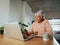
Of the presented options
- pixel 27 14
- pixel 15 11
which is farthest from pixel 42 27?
pixel 27 14

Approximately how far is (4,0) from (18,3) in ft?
3.11

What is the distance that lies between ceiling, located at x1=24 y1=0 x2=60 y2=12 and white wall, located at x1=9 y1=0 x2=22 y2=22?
54cm

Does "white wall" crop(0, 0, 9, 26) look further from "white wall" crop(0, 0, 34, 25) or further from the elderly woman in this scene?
the elderly woman

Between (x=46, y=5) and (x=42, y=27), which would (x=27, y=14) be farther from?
(x=42, y=27)

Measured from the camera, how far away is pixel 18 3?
15.3ft

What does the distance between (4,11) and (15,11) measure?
666mm

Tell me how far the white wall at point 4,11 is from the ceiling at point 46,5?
138 cm

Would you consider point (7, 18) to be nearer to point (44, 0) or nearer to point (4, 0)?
point (4, 0)

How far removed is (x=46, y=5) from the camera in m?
4.91

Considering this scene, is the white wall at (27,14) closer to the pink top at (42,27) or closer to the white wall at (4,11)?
the white wall at (4,11)

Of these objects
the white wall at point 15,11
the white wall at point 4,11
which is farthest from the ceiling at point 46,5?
the white wall at point 4,11

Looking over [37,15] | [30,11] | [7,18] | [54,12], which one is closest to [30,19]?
[30,11]

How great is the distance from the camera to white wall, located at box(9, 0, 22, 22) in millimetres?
4102

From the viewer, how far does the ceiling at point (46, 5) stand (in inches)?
191
